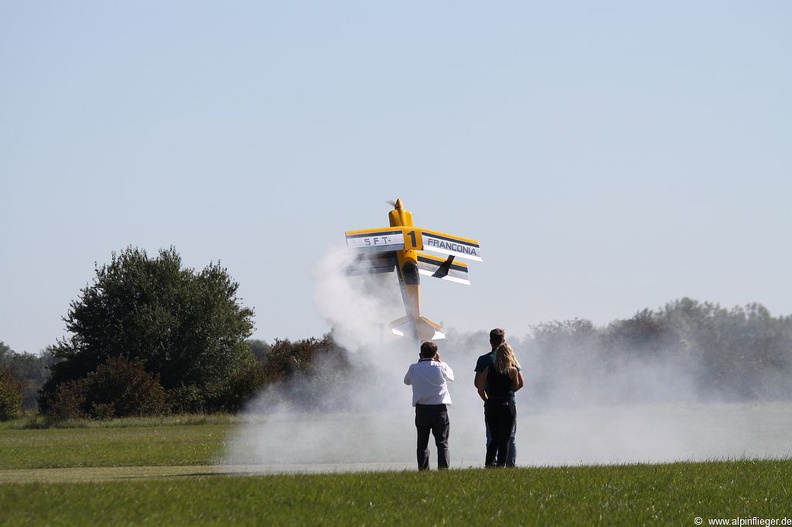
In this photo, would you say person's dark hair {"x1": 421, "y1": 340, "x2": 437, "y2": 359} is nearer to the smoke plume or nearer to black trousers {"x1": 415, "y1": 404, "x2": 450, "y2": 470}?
black trousers {"x1": 415, "y1": 404, "x2": 450, "y2": 470}

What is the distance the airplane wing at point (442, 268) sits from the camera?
3003cm

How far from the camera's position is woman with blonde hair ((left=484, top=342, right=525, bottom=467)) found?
17.1 meters

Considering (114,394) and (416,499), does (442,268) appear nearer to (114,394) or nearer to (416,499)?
(416,499)

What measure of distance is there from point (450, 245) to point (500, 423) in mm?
12727

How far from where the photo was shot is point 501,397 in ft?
56.6

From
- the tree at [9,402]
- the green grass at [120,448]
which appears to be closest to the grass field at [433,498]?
the green grass at [120,448]

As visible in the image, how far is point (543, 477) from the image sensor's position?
15070mm

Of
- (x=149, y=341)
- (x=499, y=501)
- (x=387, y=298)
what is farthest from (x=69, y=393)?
(x=499, y=501)

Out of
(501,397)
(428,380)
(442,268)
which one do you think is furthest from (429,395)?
(442,268)

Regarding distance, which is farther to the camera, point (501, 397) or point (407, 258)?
point (407, 258)

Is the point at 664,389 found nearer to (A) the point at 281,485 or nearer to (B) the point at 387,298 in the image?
(B) the point at 387,298

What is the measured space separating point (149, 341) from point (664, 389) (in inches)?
1418

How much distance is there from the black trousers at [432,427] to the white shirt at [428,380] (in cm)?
14

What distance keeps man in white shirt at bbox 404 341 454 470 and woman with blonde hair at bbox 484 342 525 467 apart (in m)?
0.71
